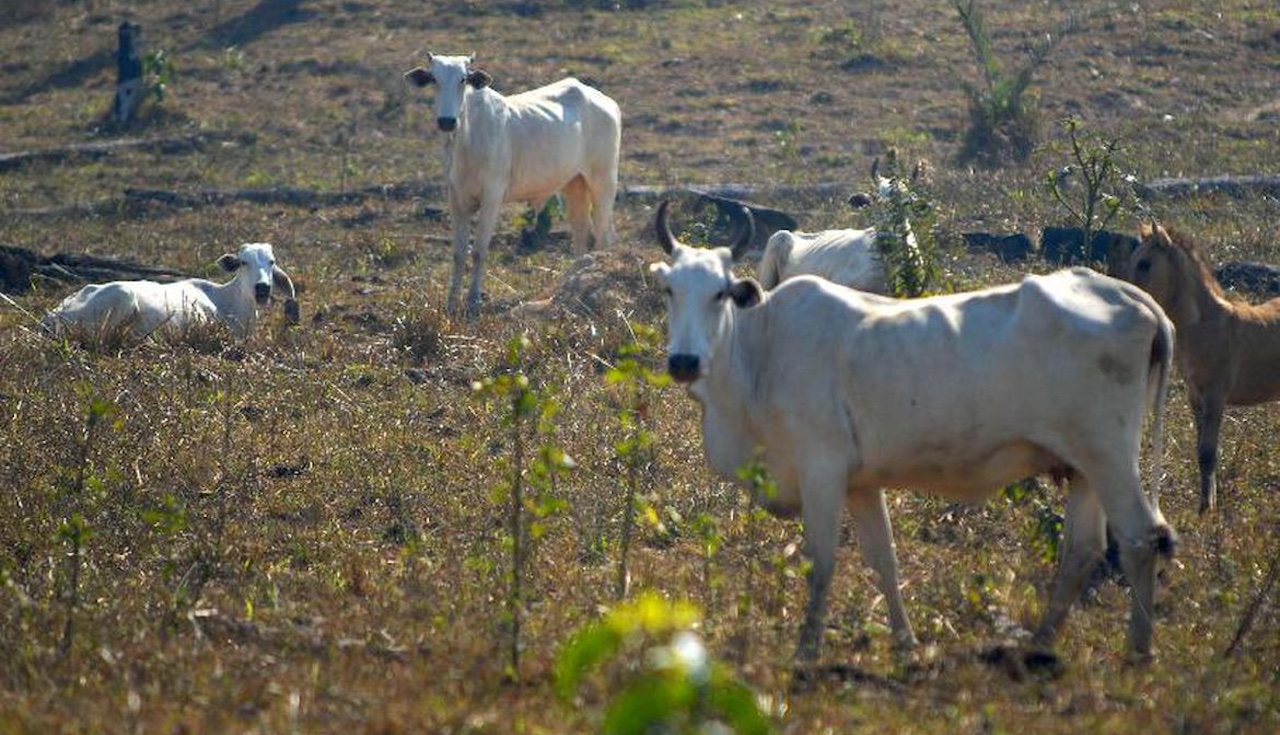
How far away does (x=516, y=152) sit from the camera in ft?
50.0

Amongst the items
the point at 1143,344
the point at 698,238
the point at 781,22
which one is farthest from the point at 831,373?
the point at 781,22

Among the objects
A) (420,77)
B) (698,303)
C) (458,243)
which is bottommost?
(458,243)

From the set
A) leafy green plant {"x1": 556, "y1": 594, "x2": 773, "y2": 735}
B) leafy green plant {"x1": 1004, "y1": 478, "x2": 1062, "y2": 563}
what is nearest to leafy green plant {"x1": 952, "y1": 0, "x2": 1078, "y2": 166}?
leafy green plant {"x1": 1004, "y1": 478, "x2": 1062, "y2": 563}

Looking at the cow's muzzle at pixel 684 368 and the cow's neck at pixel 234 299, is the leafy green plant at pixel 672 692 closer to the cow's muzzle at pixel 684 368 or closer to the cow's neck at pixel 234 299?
the cow's muzzle at pixel 684 368

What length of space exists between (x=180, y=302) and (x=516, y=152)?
3255 mm

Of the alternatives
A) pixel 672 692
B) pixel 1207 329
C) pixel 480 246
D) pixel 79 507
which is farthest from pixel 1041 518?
pixel 480 246

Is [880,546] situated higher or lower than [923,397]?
lower

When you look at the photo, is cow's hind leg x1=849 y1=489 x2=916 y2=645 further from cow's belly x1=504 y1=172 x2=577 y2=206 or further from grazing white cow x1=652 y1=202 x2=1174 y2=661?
cow's belly x1=504 y1=172 x2=577 y2=206

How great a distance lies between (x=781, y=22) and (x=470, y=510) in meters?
17.2

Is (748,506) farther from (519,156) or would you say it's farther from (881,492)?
(519,156)

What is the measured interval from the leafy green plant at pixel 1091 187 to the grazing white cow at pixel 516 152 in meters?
3.78

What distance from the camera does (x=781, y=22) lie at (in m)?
25.0

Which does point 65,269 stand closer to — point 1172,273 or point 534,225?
point 534,225

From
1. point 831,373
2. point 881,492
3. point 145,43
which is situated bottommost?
point 145,43
